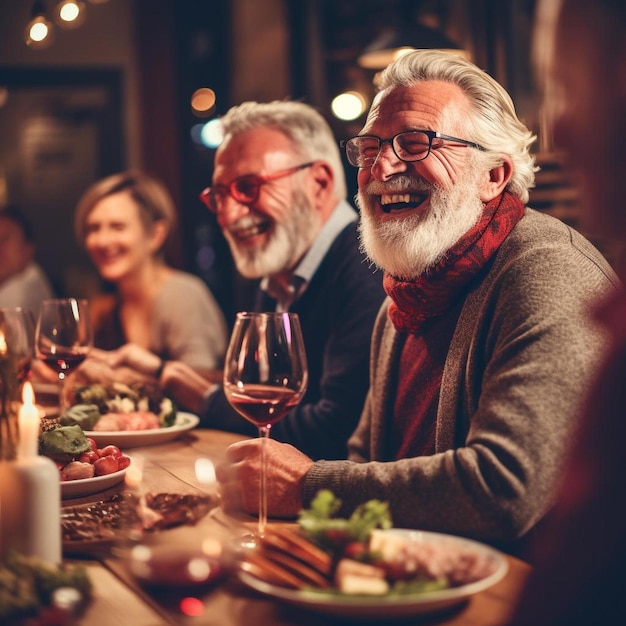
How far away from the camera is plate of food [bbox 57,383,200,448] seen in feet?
6.75

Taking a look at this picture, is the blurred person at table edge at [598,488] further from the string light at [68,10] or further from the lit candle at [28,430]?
the string light at [68,10]

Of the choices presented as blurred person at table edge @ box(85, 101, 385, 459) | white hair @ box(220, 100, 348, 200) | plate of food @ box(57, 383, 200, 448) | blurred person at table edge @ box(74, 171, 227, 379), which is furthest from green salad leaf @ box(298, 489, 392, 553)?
blurred person at table edge @ box(74, 171, 227, 379)

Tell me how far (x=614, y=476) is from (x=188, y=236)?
6.30m

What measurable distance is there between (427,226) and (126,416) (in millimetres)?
816

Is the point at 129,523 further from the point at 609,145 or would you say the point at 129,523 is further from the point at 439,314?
the point at 439,314

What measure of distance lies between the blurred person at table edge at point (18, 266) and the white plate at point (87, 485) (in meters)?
3.80

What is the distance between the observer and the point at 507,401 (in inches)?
57.9

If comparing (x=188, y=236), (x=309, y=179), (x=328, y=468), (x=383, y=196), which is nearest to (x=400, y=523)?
(x=328, y=468)

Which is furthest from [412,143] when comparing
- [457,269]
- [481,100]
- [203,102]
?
[203,102]

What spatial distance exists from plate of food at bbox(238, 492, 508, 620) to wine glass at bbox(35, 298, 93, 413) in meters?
1.10

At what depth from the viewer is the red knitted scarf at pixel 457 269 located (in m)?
1.88

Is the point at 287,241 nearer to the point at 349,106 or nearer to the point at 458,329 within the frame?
the point at 458,329

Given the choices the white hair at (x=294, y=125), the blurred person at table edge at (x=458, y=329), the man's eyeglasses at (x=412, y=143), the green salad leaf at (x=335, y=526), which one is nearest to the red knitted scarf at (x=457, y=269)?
the blurred person at table edge at (x=458, y=329)

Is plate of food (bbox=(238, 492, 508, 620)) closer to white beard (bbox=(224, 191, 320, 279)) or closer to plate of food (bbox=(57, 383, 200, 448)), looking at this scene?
plate of food (bbox=(57, 383, 200, 448))
